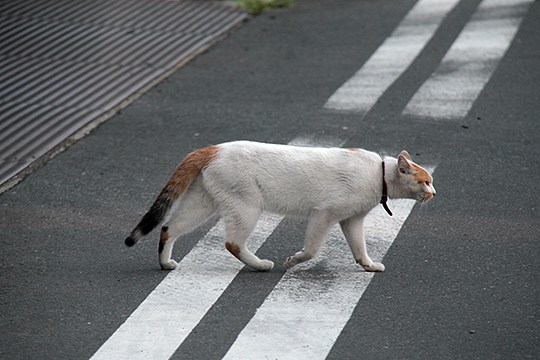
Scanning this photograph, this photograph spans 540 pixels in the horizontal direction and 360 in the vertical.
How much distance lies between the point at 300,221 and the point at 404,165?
139cm

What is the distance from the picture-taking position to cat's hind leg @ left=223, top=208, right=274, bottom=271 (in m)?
7.46

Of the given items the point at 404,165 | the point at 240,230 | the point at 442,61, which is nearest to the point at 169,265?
the point at 240,230

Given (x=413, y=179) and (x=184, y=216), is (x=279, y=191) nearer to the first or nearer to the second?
(x=184, y=216)

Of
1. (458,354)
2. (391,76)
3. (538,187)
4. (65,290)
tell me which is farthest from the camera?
(391,76)

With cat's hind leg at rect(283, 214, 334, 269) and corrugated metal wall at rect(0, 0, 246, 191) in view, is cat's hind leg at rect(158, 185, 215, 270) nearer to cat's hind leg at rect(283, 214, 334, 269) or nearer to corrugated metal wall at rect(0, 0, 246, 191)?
cat's hind leg at rect(283, 214, 334, 269)

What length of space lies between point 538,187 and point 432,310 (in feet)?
8.61

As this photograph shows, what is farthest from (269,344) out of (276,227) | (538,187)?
(538,187)

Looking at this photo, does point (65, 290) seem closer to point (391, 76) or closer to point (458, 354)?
point (458, 354)

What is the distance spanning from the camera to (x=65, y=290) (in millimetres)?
7422

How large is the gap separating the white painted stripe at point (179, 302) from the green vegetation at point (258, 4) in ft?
21.2

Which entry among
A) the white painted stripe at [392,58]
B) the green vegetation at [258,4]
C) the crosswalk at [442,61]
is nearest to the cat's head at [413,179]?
the crosswalk at [442,61]

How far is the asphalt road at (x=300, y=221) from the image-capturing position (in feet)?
22.3

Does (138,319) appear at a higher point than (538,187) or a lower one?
higher

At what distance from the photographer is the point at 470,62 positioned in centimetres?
1252
